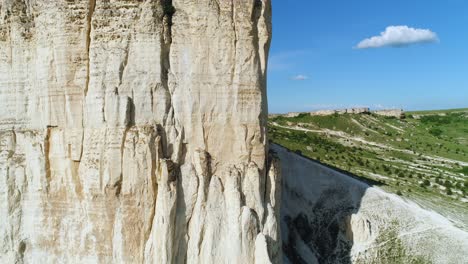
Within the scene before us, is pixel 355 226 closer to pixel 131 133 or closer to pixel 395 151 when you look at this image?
pixel 131 133

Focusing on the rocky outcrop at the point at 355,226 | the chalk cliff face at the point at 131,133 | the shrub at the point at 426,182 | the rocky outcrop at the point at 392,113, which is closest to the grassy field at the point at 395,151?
the shrub at the point at 426,182

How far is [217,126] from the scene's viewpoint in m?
20.3

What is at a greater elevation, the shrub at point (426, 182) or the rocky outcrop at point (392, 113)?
the rocky outcrop at point (392, 113)

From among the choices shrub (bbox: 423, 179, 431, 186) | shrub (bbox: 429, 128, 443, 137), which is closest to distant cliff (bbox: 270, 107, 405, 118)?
shrub (bbox: 429, 128, 443, 137)

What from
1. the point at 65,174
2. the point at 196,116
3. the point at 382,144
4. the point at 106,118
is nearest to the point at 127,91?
the point at 106,118

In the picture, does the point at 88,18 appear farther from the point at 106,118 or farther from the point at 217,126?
the point at 217,126

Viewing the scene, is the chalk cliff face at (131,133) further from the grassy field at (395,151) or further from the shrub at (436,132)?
the shrub at (436,132)

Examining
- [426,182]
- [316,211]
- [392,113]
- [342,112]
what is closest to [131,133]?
[316,211]

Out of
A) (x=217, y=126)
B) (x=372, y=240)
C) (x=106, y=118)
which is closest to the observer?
(x=106, y=118)

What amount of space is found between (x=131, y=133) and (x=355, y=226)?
56.6ft

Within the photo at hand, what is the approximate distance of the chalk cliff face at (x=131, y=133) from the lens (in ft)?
61.6

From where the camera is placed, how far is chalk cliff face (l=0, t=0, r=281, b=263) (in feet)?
61.6

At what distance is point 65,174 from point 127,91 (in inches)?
182

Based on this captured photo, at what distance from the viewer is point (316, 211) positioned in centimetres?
3212
